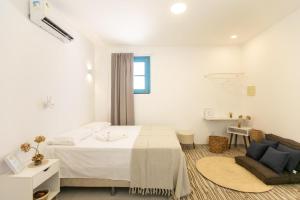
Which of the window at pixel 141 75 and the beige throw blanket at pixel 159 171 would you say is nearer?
the beige throw blanket at pixel 159 171

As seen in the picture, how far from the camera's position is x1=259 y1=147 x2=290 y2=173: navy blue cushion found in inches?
97.7

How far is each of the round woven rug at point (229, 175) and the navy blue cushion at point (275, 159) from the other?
0.31 meters

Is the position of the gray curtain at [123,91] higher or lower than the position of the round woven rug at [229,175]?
higher

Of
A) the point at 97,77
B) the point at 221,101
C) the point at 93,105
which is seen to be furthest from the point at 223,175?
the point at 97,77

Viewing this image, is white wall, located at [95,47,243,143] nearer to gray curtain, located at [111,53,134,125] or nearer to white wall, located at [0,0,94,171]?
gray curtain, located at [111,53,134,125]

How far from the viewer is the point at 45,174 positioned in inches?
71.7

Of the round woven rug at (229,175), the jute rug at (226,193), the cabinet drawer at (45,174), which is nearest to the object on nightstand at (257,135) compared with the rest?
the round woven rug at (229,175)

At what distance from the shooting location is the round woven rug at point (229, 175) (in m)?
2.40

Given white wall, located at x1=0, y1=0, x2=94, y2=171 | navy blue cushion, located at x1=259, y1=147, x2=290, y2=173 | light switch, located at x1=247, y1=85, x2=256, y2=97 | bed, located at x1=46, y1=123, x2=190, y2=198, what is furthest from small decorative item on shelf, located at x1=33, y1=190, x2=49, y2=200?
light switch, located at x1=247, y1=85, x2=256, y2=97

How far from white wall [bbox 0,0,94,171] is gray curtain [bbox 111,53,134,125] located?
1.16 meters

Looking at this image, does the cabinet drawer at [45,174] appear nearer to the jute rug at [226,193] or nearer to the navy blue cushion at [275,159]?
the jute rug at [226,193]

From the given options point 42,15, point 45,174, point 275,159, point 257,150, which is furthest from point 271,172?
point 42,15

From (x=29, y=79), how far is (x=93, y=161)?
136 cm

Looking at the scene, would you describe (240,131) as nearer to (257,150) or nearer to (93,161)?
(257,150)
